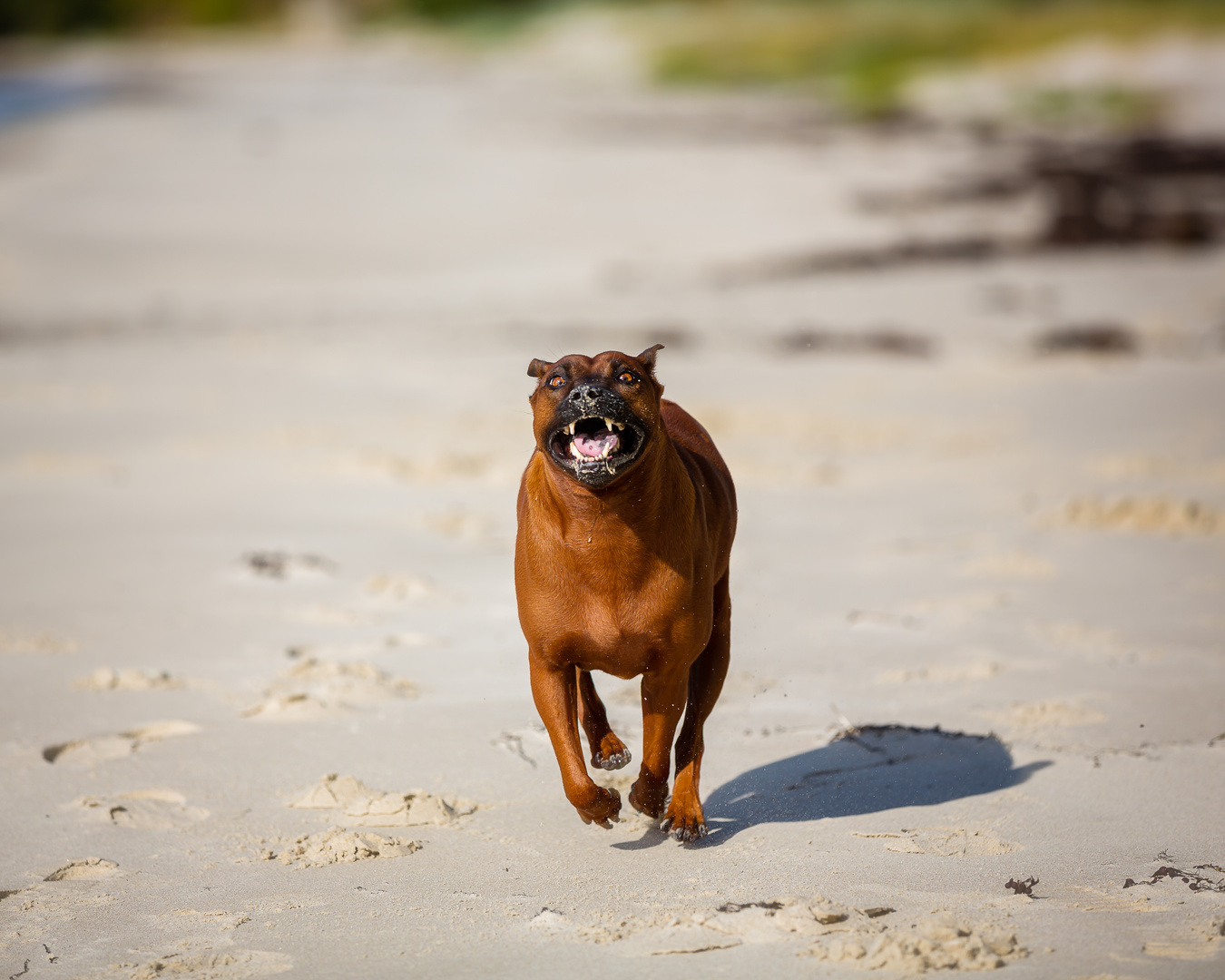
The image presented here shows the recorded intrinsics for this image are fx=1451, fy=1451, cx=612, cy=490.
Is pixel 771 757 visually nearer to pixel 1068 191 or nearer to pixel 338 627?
pixel 338 627

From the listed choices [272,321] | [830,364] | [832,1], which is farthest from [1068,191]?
[832,1]

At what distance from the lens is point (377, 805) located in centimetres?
449

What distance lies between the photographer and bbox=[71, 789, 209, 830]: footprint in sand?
4.45 m

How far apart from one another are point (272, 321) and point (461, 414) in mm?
5525

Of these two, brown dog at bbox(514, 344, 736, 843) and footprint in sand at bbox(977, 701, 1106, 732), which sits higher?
brown dog at bbox(514, 344, 736, 843)

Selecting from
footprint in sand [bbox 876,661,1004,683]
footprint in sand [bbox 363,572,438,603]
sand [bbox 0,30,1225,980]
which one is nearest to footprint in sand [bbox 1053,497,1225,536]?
sand [bbox 0,30,1225,980]

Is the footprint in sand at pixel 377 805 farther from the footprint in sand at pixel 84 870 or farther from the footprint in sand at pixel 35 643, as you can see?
the footprint in sand at pixel 35 643

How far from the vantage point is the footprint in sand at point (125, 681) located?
5.65 meters

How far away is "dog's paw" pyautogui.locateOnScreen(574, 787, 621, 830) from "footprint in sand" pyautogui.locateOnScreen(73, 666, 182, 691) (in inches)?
87.9

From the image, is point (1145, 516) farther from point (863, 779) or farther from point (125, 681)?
point (125, 681)

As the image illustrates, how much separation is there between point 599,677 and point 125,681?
1.89 meters

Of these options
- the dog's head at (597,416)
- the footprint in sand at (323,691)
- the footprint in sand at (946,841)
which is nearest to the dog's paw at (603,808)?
the footprint in sand at (946,841)

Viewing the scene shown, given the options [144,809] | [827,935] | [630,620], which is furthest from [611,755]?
[144,809]

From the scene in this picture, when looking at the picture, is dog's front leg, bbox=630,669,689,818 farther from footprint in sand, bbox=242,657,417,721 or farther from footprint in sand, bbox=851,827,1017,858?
footprint in sand, bbox=242,657,417,721
